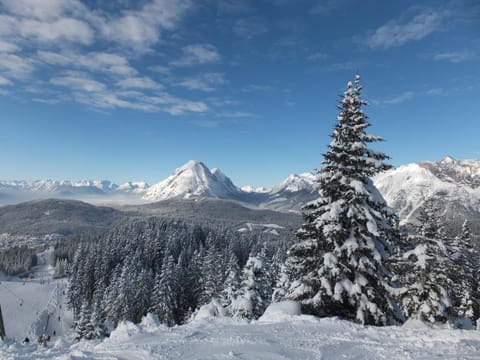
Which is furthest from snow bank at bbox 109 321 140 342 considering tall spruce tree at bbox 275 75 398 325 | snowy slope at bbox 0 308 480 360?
tall spruce tree at bbox 275 75 398 325

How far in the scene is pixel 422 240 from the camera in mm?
13141

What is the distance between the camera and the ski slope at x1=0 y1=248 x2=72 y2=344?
75.3m

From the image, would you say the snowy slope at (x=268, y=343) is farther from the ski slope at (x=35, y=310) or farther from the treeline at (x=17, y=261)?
the treeline at (x=17, y=261)

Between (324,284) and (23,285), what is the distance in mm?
129703

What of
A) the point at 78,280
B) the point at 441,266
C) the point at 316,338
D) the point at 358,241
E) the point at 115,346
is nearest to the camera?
the point at 115,346

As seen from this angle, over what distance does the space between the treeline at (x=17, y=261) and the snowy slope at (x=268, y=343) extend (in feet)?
538

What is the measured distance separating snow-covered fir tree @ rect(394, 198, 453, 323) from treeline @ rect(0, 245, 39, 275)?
168m

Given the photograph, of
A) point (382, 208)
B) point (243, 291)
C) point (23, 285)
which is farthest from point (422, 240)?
point (23, 285)

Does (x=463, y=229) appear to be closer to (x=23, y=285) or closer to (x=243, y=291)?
(x=243, y=291)

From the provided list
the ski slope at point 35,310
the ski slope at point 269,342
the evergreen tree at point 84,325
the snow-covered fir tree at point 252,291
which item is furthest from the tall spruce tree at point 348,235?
the ski slope at point 35,310

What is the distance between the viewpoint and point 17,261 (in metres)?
150

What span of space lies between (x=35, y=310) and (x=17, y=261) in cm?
7599

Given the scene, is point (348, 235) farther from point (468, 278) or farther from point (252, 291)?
point (468, 278)

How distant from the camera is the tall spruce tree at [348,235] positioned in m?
13.5
